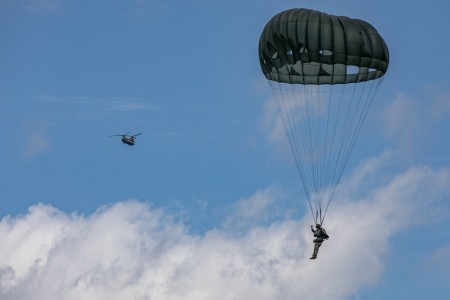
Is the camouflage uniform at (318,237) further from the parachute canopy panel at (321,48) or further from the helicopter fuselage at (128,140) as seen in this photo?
the helicopter fuselage at (128,140)

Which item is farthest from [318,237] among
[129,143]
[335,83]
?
[129,143]

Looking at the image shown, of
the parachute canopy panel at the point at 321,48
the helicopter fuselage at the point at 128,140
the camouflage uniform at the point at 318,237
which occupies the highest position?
the helicopter fuselage at the point at 128,140

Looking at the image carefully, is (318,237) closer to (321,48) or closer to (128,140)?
(321,48)

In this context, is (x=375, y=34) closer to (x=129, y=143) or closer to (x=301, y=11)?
(x=301, y=11)

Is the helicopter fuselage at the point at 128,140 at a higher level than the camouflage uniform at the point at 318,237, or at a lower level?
higher

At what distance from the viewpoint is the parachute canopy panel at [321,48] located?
108 m

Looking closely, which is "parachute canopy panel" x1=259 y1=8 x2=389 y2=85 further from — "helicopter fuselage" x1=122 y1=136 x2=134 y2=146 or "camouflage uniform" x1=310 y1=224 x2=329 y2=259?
"helicopter fuselage" x1=122 y1=136 x2=134 y2=146

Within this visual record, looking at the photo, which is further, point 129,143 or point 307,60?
point 129,143

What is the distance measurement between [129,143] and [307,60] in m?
31.9

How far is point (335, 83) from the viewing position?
364ft

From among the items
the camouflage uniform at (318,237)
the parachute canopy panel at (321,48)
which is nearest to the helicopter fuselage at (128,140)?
the parachute canopy panel at (321,48)

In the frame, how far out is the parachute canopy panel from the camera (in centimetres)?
10769

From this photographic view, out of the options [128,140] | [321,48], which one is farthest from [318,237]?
[128,140]

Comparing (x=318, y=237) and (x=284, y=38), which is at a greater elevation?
(x=284, y=38)
